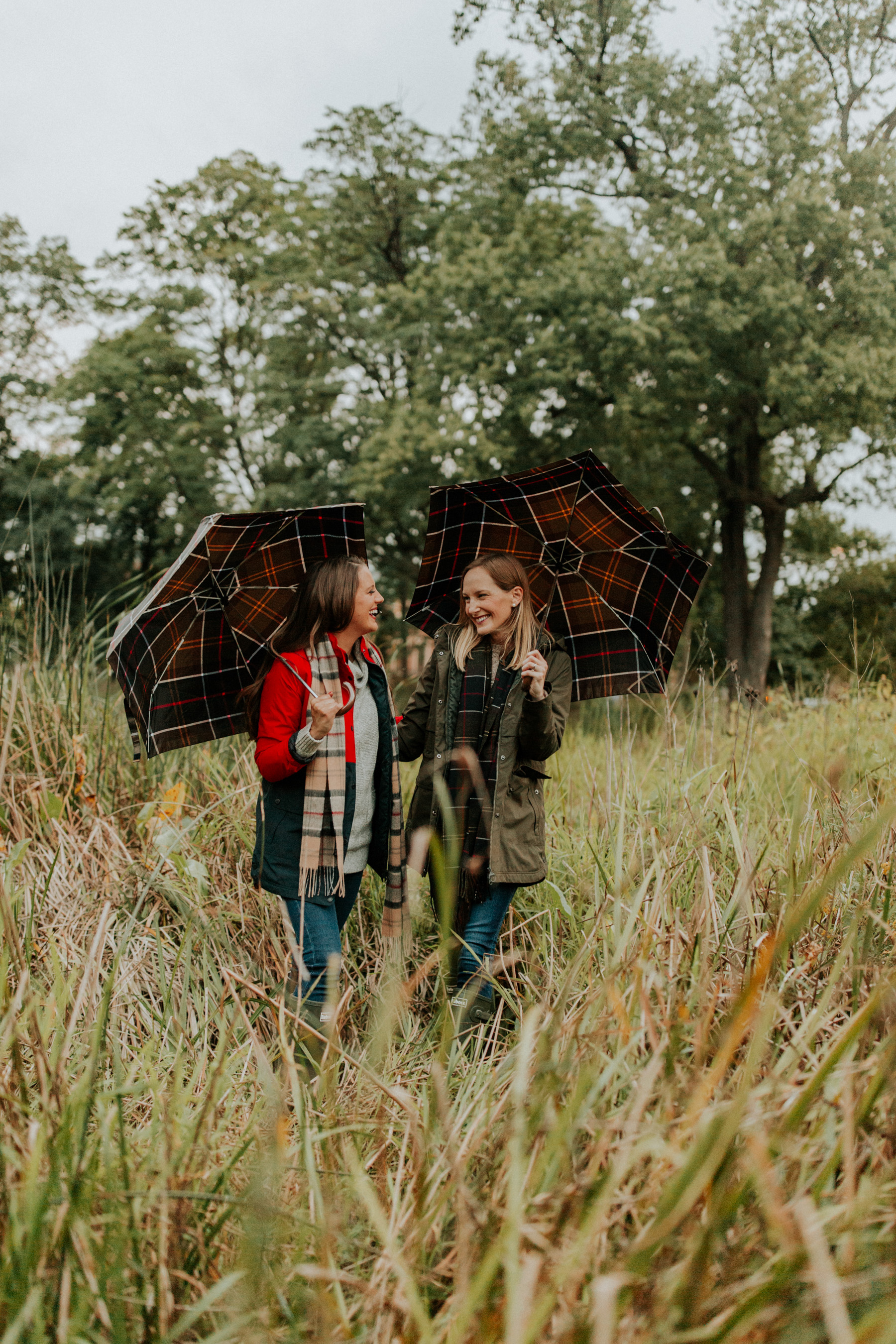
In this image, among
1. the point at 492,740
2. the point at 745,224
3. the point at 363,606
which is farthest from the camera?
the point at 745,224

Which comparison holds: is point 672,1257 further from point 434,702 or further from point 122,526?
point 122,526

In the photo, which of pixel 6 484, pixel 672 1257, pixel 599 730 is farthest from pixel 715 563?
pixel 672 1257

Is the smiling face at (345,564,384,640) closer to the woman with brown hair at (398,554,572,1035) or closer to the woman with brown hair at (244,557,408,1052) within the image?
the woman with brown hair at (244,557,408,1052)

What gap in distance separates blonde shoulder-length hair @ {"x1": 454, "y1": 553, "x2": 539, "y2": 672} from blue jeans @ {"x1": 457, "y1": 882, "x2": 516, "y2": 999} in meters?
0.73

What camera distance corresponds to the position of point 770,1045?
181 cm

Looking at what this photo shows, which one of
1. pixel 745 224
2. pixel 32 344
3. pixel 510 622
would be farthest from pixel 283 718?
pixel 32 344

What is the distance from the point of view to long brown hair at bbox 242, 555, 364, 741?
2.77 m

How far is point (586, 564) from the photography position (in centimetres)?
309

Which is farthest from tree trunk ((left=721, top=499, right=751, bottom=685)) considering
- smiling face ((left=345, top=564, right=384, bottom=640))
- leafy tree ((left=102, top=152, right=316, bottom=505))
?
smiling face ((left=345, top=564, right=384, bottom=640))

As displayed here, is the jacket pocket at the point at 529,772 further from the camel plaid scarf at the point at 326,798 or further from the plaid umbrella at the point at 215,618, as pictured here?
the plaid umbrella at the point at 215,618

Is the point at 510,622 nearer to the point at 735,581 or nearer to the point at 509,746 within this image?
the point at 509,746

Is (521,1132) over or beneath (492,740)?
beneath

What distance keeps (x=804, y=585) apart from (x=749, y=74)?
872 cm

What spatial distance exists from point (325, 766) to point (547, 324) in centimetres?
1405
